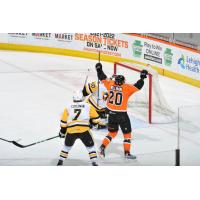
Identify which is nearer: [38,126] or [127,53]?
[38,126]

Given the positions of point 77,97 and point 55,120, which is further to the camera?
point 55,120

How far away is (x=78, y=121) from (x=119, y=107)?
0.46 metres

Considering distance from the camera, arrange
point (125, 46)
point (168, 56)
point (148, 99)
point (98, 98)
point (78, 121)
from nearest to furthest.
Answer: point (78, 121)
point (98, 98)
point (148, 99)
point (125, 46)
point (168, 56)

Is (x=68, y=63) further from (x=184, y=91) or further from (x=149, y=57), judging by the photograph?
(x=184, y=91)

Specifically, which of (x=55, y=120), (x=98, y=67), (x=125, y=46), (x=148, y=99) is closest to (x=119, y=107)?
(x=98, y=67)

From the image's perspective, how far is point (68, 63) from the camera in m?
8.87

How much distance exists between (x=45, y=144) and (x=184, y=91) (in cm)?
166

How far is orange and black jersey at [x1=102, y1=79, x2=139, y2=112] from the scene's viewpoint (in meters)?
7.25

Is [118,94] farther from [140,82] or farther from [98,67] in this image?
[98,67]

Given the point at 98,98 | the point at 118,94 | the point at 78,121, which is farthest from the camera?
the point at 98,98

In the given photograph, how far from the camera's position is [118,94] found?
23.8 ft

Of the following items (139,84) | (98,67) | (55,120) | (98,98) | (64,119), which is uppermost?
(98,67)

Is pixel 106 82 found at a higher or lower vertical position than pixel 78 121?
higher
